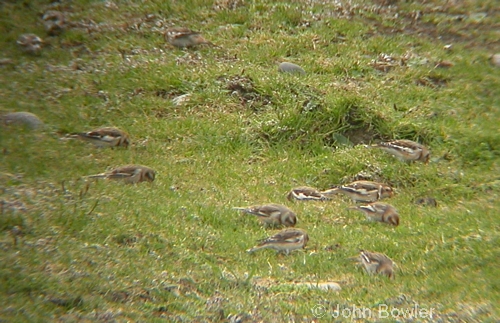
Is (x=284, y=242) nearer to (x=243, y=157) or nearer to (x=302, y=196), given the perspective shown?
(x=302, y=196)

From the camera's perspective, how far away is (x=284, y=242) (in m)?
9.44

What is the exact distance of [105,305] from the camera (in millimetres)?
7145

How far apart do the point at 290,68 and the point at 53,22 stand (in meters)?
4.63

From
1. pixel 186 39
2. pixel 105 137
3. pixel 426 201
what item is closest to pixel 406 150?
pixel 426 201

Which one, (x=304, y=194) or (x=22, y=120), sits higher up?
(x=22, y=120)

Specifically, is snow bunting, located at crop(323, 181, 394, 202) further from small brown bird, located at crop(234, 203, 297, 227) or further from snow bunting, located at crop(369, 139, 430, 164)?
small brown bird, located at crop(234, 203, 297, 227)

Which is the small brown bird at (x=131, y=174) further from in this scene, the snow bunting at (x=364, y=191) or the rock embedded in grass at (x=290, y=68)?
the rock embedded in grass at (x=290, y=68)

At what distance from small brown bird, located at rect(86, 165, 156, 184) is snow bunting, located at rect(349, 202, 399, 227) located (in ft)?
8.53

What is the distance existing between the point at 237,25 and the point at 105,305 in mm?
10769

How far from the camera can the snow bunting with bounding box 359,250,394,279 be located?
890 cm

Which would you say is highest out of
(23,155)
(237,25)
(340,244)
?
(237,25)

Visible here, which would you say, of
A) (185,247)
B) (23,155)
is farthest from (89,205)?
(23,155)

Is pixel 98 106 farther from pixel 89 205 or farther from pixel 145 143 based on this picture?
pixel 89 205

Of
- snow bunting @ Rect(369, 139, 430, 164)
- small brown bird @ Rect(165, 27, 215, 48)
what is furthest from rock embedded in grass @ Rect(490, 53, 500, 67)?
small brown bird @ Rect(165, 27, 215, 48)
